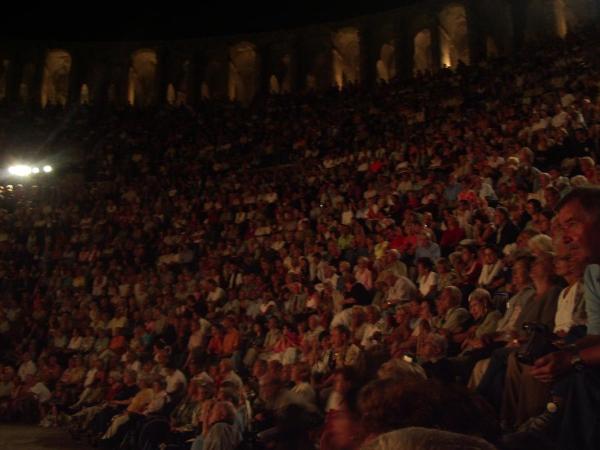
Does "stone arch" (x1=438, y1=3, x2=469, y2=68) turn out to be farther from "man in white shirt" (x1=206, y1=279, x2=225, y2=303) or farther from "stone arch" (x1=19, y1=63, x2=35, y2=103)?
"man in white shirt" (x1=206, y1=279, x2=225, y2=303)

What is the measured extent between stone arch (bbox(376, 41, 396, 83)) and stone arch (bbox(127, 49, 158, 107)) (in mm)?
11536

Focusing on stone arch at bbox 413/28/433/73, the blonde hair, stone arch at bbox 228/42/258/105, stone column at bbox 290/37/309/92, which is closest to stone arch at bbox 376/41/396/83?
stone arch at bbox 413/28/433/73

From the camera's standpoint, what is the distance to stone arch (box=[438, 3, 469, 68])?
29.8 meters

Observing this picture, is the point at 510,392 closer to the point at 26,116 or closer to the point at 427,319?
the point at 427,319

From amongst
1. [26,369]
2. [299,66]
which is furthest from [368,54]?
[26,369]

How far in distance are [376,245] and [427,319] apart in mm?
3906

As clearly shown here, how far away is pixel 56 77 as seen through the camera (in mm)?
34281

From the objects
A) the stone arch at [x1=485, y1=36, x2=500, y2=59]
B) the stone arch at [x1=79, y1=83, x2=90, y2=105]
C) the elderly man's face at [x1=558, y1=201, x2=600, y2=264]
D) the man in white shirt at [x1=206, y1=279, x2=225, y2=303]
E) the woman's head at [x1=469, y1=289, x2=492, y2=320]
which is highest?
the stone arch at [x1=79, y1=83, x2=90, y2=105]

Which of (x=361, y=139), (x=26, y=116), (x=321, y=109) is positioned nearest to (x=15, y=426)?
(x=361, y=139)

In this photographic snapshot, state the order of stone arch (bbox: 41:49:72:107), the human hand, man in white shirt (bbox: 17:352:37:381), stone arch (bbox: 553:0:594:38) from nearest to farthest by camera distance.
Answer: the human hand, man in white shirt (bbox: 17:352:37:381), stone arch (bbox: 553:0:594:38), stone arch (bbox: 41:49:72:107)

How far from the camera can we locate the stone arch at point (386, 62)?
31625 mm

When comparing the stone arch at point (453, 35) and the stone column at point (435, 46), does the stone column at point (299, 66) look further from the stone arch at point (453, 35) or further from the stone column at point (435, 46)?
the stone arch at point (453, 35)

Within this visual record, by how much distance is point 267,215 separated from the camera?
15867 millimetres

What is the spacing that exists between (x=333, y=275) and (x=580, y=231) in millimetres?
7456
